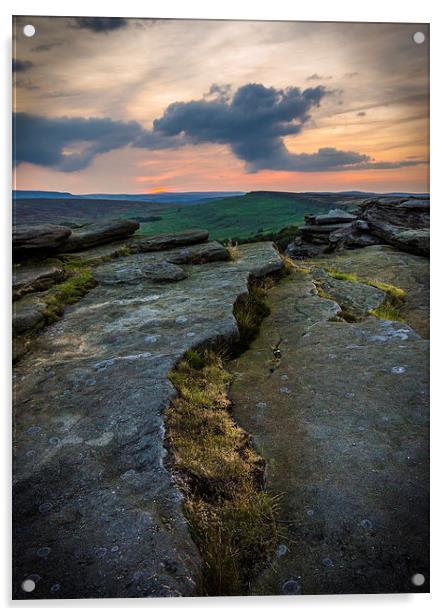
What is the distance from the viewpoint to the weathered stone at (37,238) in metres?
7.38

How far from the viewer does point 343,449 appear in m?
4.80

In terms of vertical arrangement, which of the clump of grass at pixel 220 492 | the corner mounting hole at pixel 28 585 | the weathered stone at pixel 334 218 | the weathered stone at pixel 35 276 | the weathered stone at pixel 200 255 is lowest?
the corner mounting hole at pixel 28 585

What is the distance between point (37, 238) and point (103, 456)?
5282 millimetres

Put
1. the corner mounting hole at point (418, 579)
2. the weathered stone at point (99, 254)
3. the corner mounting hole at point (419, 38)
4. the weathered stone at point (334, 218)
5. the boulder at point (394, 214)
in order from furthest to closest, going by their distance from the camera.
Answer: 1. the weathered stone at point (334, 218)
2. the boulder at point (394, 214)
3. the weathered stone at point (99, 254)
4. the corner mounting hole at point (419, 38)
5. the corner mounting hole at point (418, 579)

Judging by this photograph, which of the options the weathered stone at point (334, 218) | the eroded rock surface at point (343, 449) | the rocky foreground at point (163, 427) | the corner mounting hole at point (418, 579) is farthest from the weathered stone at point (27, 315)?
the weathered stone at point (334, 218)

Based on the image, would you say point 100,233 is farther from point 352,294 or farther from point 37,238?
point 352,294

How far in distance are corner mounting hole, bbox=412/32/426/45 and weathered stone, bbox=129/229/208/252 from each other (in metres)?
5.80

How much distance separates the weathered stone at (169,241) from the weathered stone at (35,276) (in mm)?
2246

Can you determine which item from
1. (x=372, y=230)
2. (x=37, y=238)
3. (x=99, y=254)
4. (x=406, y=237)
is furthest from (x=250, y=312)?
(x=372, y=230)

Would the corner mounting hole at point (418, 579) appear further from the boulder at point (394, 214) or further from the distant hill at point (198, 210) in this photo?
the boulder at point (394, 214)

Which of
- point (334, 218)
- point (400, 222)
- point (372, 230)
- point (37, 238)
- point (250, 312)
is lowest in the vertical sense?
point (250, 312)

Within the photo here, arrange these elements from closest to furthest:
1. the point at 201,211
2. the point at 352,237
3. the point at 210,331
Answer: the point at 210,331, the point at 201,211, the point at 352,237
